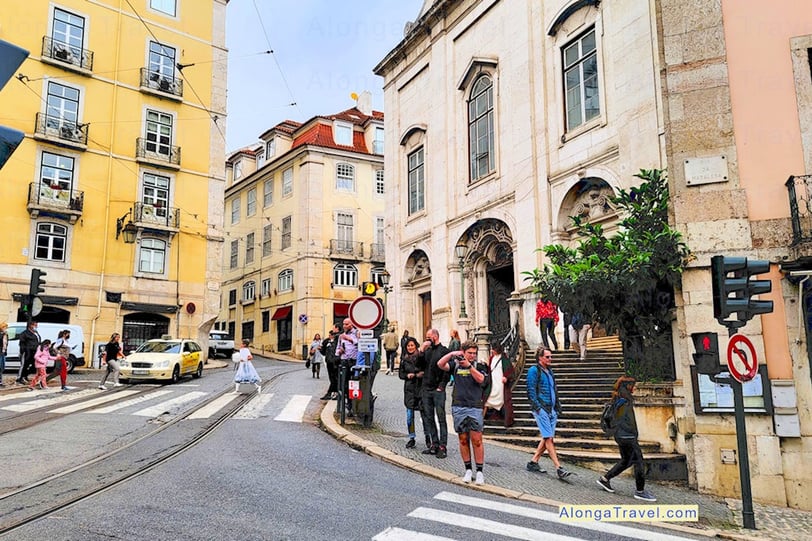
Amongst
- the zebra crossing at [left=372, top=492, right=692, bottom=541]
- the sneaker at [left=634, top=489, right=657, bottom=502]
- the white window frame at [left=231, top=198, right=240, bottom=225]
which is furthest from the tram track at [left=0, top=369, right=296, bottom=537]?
the white window frame at [left=231, top=198, right=240, bottom=225]

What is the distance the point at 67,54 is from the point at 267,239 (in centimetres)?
1972

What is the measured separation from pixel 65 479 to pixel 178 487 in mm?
1509

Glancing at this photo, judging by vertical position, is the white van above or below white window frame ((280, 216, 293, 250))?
below

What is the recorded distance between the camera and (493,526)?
20.2ft

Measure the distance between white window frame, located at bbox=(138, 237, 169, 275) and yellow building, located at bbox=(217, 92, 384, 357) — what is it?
440 inches

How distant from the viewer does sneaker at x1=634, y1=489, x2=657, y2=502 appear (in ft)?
26.2

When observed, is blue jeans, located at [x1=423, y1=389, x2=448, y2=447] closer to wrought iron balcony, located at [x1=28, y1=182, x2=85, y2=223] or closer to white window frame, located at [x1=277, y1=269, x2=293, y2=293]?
wrought iron balcony, located at [x1=28, y1=182, x2=85, y2=223]

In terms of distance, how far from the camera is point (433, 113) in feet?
86.4

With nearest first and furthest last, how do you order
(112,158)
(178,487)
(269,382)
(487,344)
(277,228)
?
(178,487) < (487,344) < (269,382) < (112,158) < (277,228)

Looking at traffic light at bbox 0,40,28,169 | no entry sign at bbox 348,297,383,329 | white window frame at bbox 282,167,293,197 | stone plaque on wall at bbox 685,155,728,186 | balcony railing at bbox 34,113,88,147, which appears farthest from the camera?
white window frame at bbox 282,167,293,197

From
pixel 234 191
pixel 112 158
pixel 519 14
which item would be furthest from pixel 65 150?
pixel 234 191

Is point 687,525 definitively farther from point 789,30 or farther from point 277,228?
point 277,228

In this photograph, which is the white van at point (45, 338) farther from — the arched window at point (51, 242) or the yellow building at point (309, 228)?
the yellow building at point (309, 228)

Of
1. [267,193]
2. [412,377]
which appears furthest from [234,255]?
[412,377]
